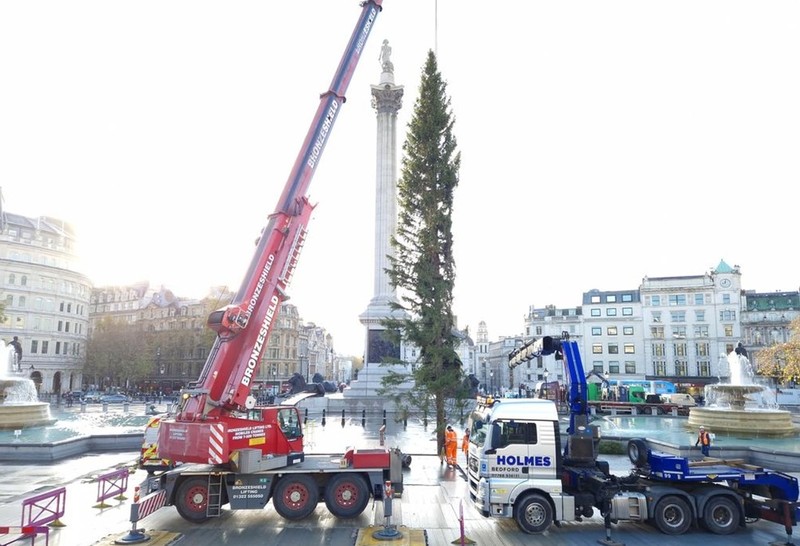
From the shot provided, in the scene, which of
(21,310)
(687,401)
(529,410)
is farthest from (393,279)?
(21,310)

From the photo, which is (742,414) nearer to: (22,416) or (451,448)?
(451,448)

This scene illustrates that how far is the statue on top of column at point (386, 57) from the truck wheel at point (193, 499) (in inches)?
2256

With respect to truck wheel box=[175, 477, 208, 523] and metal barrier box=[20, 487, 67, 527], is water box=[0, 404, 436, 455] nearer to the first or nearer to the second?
truck wheel box=[175, 477, 208, 523]

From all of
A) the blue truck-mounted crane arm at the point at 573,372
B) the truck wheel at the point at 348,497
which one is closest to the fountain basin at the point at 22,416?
the truck wheel at the point at 348,497

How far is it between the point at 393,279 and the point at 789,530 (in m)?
16.4

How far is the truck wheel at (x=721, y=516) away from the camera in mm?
12305

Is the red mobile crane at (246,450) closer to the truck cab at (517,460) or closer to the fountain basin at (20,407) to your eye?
the truck cab at (517,460)

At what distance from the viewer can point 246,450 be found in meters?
13.0

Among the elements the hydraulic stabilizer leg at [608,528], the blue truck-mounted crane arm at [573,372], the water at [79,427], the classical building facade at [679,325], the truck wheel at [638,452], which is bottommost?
the water at [79,427]

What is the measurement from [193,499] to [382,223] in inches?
1726

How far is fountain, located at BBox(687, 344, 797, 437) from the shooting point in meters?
27.7

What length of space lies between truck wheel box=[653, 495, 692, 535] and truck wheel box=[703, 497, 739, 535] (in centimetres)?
44

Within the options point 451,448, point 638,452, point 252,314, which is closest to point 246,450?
point 252,314

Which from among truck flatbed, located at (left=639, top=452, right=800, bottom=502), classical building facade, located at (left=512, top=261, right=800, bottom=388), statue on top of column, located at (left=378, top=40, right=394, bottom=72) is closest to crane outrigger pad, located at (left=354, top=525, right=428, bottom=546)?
truck flatbed, located at (left=639, top=452, right=800, bottom=502)
